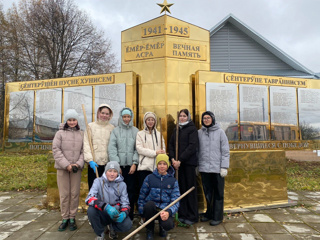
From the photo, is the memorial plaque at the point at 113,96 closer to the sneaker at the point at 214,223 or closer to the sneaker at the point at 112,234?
the sneaker at the point at 112,234

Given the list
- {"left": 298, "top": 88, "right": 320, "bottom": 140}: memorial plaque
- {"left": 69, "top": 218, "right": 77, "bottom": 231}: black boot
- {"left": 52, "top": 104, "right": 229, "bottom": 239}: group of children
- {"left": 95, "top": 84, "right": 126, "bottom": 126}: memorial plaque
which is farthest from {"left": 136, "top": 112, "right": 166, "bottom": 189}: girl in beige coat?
{"left": 298, "top": 88, "right": 320, "bottom": 140}: memorial plaque

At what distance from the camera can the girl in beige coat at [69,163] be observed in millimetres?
3604

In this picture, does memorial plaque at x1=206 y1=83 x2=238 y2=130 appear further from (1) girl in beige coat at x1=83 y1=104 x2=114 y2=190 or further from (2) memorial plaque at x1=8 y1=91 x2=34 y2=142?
(2) memorial plaque at x1=8 y1=91 x2=34 y2=142

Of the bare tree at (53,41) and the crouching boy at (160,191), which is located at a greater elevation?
the bare tree at (53,41)

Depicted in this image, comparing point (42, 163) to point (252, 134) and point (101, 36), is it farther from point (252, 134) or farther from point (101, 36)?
point (101, 36)

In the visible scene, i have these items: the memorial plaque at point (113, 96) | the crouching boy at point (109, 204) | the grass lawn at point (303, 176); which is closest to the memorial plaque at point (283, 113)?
the grass lawn at point (303, 176)

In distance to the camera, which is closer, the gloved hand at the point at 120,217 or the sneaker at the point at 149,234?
the gloved hand at the point at 120,217

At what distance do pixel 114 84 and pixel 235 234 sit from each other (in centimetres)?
379

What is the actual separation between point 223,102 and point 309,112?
3354 millimetres

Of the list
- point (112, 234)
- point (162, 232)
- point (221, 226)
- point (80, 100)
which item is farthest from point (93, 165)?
point (80, 100)

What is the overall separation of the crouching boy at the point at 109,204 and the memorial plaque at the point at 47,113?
398 cm

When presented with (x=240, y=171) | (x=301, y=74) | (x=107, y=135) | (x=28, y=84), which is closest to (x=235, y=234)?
(x=240, y=171)

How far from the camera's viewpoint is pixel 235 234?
3.43 meters

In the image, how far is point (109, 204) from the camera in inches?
123
